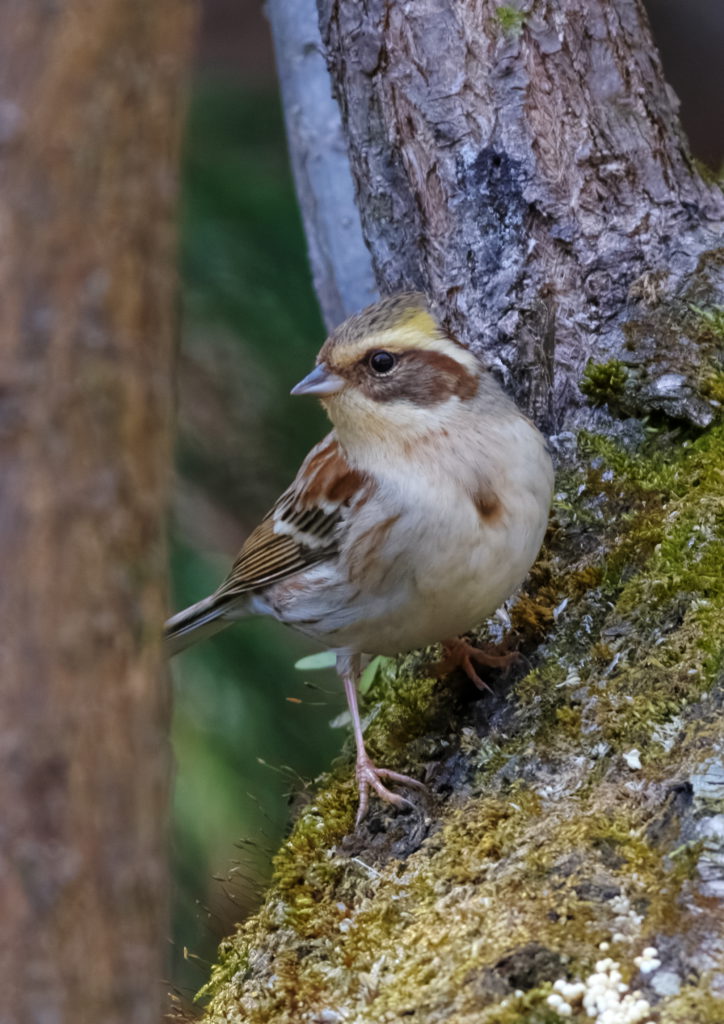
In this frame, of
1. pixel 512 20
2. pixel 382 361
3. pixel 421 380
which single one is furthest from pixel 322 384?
pixel 512 20

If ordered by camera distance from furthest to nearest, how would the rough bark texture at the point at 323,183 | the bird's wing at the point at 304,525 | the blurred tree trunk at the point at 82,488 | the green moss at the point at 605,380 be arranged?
1. the rough bark texture at the point at 323,183
2. the green moss at the point at 605,380
3. the bird's wing at the point at 304,525
4. the blurred tree trunk at the point at 82,488

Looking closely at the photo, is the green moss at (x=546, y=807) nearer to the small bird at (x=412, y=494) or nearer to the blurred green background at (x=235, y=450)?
the small bird at (x=412, y=494)

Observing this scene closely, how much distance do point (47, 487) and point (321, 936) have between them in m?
1.82

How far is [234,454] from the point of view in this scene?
17.9 feet

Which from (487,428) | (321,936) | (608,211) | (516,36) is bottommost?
(321,936)

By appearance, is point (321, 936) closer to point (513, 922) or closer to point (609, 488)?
point (513, 922)

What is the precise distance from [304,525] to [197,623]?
78 cm

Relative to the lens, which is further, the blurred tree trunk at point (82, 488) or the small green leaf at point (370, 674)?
the small green leaf at point (370, 674)

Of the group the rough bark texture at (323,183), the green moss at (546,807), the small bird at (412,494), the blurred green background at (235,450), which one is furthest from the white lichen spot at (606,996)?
the rough bark texture at (323,183)

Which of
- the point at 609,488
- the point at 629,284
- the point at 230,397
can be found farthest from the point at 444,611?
the point at 230,397

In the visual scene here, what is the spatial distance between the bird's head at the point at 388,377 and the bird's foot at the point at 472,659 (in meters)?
0.70

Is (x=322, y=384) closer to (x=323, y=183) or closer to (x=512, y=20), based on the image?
(x=512, y=20)

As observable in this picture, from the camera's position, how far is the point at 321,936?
2.91m

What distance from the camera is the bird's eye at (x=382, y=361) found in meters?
3.35
